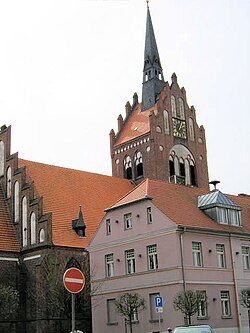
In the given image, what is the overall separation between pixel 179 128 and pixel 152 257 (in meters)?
26.8

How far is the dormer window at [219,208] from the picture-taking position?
34375mm

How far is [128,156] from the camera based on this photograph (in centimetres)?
5647

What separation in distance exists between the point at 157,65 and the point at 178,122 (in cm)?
691

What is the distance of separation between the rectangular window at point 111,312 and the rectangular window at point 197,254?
5976mm

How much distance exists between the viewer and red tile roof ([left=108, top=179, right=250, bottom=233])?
32.2 m

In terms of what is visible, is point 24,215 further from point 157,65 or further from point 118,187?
point 157,65

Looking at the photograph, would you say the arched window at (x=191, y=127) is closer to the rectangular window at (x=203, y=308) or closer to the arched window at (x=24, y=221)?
the arched window at (x=24, y=221)

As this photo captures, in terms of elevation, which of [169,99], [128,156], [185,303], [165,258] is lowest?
[185,303]

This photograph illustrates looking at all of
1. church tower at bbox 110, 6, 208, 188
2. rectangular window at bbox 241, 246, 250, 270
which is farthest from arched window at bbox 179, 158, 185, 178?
rectangular window at bbox 241, 246, 250, 270

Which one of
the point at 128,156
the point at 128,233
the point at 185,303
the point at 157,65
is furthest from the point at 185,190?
the point at 157,65

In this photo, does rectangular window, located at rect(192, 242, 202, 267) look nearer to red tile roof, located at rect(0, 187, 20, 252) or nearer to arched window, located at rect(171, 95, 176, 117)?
red tile roof, located at rect(0, 187, 20, 252)

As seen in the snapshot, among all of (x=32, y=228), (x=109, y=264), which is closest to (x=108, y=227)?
(x=109, y=264)

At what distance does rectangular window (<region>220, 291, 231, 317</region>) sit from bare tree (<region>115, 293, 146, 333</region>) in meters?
4.35

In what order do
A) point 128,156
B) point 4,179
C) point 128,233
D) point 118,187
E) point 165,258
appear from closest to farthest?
point 165,258 → point 128,233 → point 4,179 → point 118,187 → point 128,156
